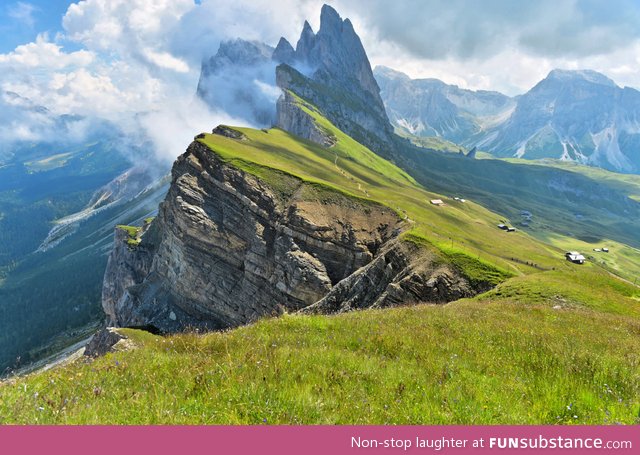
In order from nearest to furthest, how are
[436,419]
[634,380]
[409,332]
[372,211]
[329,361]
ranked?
[436,419], [634,380], [329,361], [409,332], [372,211]

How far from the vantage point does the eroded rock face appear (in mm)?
65938

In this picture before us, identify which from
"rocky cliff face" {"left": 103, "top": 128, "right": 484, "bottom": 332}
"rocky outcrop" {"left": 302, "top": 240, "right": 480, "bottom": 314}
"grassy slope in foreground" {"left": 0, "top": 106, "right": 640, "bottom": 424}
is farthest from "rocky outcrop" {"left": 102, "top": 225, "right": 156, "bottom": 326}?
"grassy slope in foreground" {"left": 0, "top": 106, "right": 640, "bottom": 424}

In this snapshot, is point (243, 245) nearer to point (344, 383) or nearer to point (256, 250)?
point (256, 250)

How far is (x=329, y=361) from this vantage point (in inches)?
309

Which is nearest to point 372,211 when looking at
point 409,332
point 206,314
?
point 206,314

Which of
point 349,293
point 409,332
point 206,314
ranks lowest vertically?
point 206,314

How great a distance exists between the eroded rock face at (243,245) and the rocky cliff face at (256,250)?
0.65 feet

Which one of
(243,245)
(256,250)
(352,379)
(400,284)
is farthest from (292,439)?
(243,245)

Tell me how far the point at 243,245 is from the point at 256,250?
455cm

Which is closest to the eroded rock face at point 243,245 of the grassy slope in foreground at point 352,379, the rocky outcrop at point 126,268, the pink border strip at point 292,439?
the rocky outcrop at point 126,268

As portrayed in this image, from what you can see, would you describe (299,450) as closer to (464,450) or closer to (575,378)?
(464,450)

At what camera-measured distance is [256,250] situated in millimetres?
73188

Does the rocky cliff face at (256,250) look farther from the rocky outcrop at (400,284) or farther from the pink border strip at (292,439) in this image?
the pink border strip at (292,439)

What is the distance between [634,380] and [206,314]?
82.5 meters
